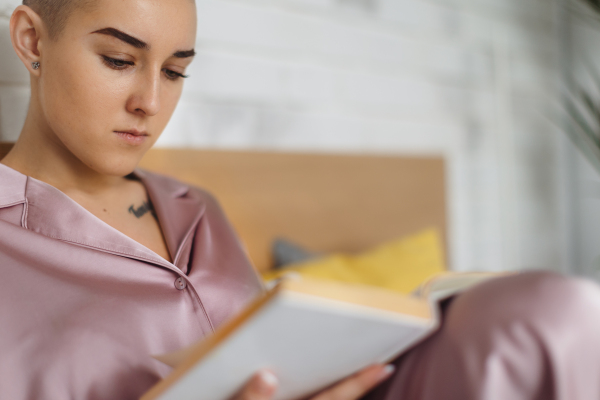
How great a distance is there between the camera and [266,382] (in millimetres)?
461

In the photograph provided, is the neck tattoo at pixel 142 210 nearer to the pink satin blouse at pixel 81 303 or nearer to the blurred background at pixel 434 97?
the pink satin blouse at pixel 81 303

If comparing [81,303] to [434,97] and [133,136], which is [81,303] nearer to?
[133,136]

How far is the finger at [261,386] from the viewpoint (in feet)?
1.52

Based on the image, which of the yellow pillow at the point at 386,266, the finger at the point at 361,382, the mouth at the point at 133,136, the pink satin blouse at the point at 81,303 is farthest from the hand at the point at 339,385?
the yellow pillow at the point at 386,266

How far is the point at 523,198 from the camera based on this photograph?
2209 millimetres

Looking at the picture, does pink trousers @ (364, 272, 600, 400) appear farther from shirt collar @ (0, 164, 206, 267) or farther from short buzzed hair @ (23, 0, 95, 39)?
short buzzed hair @ (23, 0, 95, 39)

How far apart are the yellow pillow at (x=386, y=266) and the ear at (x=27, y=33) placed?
0.68 m

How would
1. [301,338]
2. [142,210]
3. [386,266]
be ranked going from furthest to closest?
[386,266], [142,210], [301,338]

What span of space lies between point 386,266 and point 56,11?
3.21 feet

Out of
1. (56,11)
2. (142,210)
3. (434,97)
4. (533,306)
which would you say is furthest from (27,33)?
(434,97)

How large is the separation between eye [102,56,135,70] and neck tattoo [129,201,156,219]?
26 centimetres

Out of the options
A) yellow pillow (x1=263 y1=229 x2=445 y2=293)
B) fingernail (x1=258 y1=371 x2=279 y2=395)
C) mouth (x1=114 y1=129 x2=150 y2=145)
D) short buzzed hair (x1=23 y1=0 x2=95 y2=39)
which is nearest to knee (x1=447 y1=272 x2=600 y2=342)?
fingernail (x1=258 y1=371 x2=279 y2=395)

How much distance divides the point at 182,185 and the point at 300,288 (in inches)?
26.9

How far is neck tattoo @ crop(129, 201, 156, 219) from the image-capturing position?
0.86m
